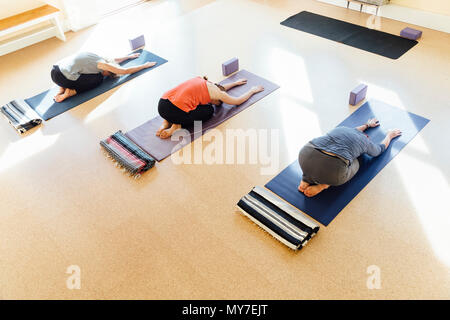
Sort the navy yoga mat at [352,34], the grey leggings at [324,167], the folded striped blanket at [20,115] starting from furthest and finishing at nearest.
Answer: the navy yoga mat at [352,34], the folded striped blanket at [20,115], the grey leggings at [324,167]

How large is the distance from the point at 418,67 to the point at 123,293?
3633 mm

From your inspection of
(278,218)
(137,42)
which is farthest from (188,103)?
(137,42)

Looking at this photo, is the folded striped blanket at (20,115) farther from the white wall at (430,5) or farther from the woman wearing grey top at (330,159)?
the white wall at (430,5)

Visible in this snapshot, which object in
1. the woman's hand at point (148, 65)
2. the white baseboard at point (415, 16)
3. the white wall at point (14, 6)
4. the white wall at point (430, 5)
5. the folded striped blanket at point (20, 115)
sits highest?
the white wall at point (14, 6)

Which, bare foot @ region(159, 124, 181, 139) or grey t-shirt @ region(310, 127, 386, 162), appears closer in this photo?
grey t-shirt @ region(310, 127, 386, 162)

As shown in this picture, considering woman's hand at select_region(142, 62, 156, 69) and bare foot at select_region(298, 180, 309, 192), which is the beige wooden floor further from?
bare foot at select_region(298, 180, 309, 192)

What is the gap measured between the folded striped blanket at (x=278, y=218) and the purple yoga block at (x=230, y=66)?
6.01ft

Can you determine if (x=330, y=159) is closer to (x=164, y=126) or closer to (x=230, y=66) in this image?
(x=164, y=126)

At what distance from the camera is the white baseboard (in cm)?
436

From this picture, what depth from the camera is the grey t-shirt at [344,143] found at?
2469 millimetres

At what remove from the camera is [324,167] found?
247 centimetres

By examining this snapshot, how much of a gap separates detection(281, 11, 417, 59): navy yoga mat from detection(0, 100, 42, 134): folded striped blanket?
10.9 ft

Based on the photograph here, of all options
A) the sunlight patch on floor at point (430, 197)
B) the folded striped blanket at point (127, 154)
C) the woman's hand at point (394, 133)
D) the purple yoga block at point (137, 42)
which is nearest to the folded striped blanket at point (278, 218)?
the sunlight patch on floor at point (430, 197)

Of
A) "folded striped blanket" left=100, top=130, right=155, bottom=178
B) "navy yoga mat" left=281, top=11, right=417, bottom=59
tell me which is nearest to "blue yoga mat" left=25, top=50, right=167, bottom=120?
"folded striped blanket" left=100, top=130, right=155, bottom=178
